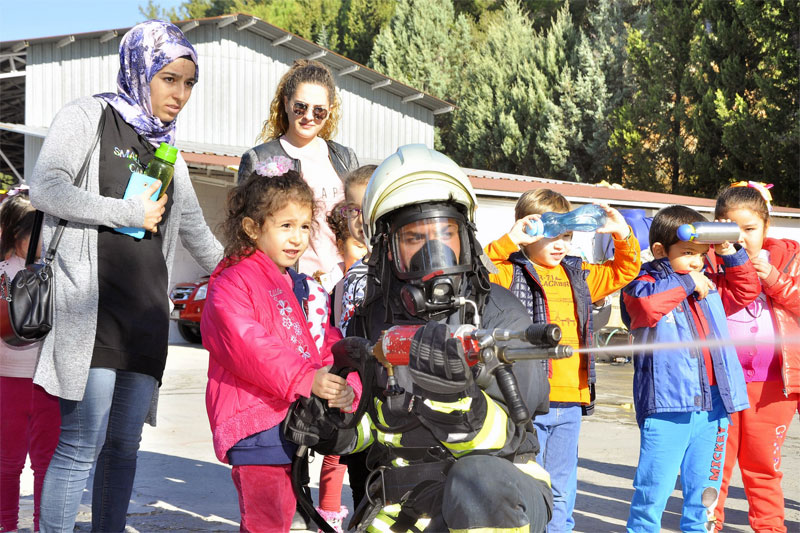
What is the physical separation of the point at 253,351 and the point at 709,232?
7.23 ft

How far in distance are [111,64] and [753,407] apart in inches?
800

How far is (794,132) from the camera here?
78.9ft

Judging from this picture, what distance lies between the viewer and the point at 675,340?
15.8ft

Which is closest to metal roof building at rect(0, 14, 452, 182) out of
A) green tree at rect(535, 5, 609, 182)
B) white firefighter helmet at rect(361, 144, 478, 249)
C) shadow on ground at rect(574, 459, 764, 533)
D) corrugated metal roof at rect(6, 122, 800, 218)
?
corrugated metal roof at rect(6, 122, 800, 218)

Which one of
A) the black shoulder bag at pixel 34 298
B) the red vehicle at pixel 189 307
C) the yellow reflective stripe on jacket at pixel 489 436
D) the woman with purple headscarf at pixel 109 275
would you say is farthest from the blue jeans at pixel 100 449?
the red vehicle at pixel 189 307

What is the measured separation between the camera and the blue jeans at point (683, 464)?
4.61 meters

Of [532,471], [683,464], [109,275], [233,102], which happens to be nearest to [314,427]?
[532,471]

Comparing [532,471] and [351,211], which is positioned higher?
[351,211]

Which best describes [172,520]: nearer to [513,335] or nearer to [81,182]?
[81,182]

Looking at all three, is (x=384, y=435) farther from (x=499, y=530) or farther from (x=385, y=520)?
(x=499, y=530)

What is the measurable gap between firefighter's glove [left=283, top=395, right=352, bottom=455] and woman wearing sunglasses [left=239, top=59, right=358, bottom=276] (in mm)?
1704

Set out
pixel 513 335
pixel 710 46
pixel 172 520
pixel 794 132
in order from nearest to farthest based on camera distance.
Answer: pixel 513 335 → pixel 172 520 → pixel 794 132 → pixel 710 46

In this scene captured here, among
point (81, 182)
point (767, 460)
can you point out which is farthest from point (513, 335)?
point (767, 460)

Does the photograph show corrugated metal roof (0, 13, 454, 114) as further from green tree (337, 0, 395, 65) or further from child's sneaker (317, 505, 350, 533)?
green tree (337, 0, 395, 65)
